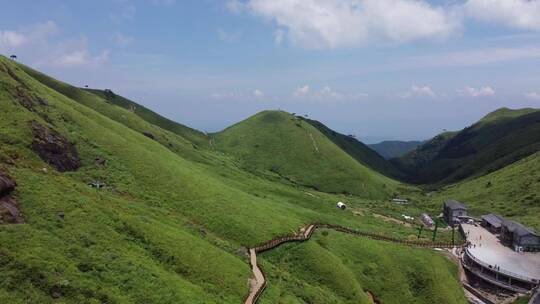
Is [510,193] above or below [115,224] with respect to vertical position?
above

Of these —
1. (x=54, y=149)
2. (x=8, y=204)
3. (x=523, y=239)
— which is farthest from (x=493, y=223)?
(x=8, y=204)

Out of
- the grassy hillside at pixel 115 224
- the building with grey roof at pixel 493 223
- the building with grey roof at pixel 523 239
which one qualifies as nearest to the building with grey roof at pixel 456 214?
the building with grey roof at pixel 493 223

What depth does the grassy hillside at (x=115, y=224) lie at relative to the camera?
116 feet

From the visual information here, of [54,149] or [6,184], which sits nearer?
[6,184]

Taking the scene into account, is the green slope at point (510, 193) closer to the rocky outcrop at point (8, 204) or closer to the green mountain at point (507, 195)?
the green mountain at point (507, 195)

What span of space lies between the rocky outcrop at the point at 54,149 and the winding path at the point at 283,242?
105 feet

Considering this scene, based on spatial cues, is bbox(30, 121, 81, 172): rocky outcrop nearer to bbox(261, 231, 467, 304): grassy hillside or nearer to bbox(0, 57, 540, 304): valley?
bbox(0, 57, 540, 304): valley

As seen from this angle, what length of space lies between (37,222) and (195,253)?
17.7 metres

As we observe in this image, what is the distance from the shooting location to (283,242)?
69.2 meters

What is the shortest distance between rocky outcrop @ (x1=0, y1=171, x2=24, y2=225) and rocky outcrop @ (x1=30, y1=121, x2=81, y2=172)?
65.8ft

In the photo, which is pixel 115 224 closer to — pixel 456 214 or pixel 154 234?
pixel 154 234

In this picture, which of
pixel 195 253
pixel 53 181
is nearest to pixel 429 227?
pixel 195 253

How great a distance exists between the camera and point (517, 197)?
13588cm

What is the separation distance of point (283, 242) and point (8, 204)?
40.9 metres
